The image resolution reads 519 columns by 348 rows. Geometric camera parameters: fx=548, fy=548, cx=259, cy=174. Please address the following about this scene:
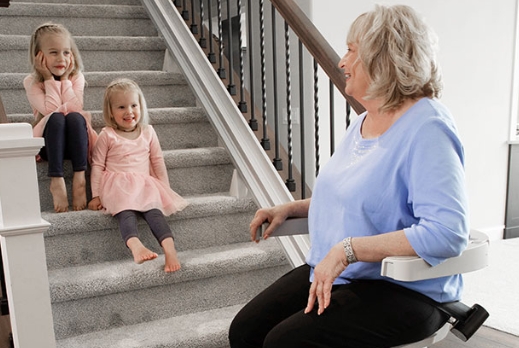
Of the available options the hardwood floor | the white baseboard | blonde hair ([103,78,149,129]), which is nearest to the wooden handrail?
blonde hair ([103,78,149,129])

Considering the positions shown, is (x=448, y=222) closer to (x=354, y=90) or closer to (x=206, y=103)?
(x=354, y=90)

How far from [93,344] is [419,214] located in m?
1.27

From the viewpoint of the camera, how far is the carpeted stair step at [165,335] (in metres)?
1.90

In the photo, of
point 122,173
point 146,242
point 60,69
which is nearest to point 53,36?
point 60,69

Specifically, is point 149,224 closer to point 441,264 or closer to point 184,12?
point 441,264

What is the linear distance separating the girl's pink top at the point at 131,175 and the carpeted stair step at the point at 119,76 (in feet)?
2.01

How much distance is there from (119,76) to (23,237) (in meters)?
1.64

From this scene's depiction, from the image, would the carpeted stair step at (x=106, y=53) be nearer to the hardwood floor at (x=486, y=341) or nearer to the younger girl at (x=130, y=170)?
the younger girl at (x=130, y=170)

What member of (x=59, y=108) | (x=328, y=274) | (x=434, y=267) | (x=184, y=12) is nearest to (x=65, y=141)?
(x=59, y=108)

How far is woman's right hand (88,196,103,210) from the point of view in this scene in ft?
7.59

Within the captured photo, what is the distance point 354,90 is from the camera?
4.70 ft

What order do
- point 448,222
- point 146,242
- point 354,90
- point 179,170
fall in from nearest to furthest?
point 448,222
point 354,90
point 146,242
point 179,170

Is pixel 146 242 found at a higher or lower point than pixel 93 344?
higher

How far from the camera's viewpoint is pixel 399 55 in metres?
1.29
